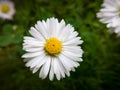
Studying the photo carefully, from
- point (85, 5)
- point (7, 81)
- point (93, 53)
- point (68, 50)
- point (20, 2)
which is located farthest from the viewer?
point (20, 2)

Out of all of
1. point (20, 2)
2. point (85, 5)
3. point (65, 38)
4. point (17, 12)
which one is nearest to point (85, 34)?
point (65, 38)

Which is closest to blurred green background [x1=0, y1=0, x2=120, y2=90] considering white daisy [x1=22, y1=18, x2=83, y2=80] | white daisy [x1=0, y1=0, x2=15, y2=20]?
white daisy [x1=0, y1=0, x2=15, y2=20]

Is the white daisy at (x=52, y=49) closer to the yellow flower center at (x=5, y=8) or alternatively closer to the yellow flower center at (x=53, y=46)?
the yellow flower center at (x=53, y=46)

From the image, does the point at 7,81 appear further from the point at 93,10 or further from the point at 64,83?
the point at 93,10

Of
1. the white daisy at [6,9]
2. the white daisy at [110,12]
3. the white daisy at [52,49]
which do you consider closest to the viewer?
the white daisy at [52,49]

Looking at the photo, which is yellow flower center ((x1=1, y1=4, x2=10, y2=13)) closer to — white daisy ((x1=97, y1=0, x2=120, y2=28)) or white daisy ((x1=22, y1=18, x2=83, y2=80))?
white daisy ((x1=97, y1=0, x2=120, y2=28))

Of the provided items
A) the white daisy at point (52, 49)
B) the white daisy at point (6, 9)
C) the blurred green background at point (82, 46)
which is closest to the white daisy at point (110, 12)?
the blurred green background at point (82, 46)

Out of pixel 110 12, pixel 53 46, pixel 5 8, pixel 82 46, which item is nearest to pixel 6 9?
pixel 5 8

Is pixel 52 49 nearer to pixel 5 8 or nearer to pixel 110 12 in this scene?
pixel 110 12
